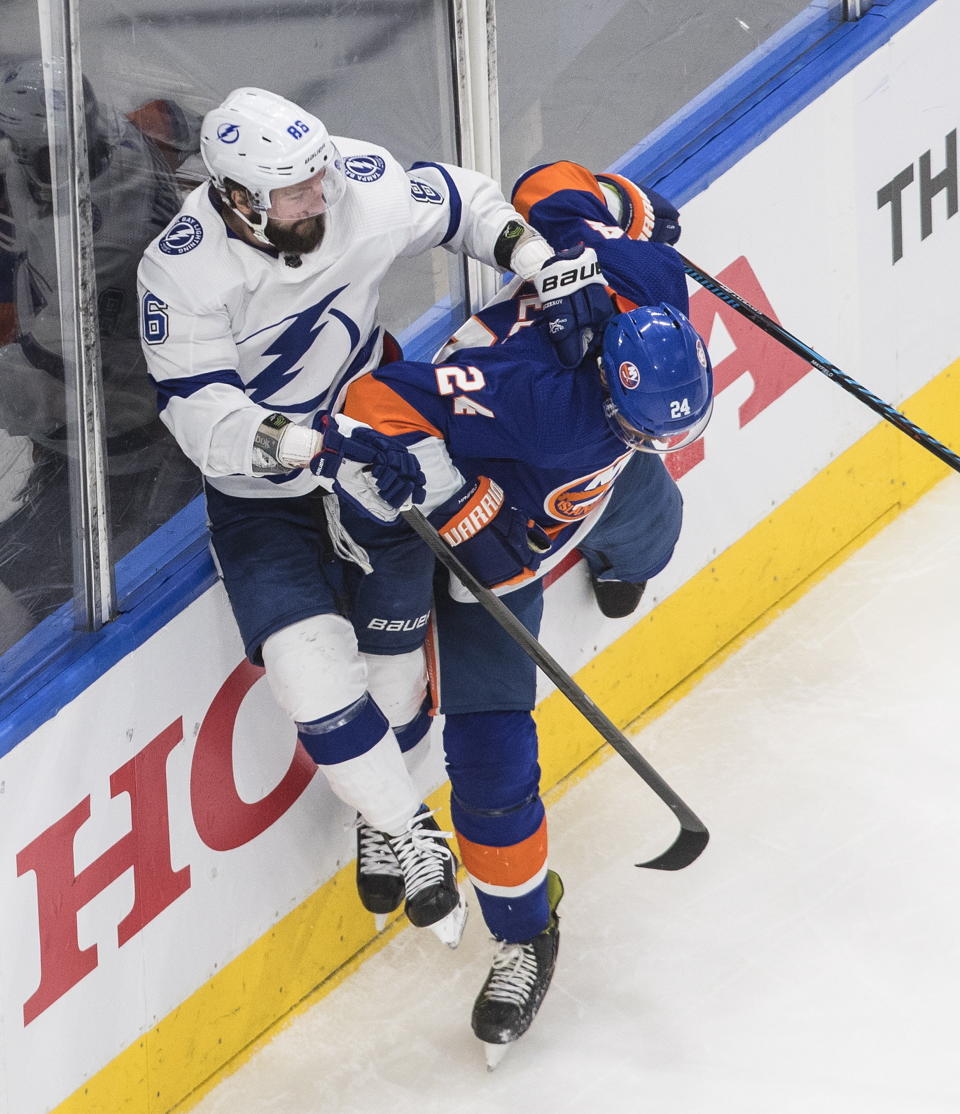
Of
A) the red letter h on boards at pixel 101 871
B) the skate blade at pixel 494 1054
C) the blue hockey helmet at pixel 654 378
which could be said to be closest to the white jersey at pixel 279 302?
the blue hockey helmet at pixel 654 378

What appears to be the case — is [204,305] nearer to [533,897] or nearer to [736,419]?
[533,897]

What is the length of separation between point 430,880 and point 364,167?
1.17 meters

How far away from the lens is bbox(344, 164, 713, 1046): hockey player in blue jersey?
315 centimetres

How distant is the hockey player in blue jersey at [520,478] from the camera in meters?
3.15

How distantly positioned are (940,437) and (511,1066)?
2.06 metres

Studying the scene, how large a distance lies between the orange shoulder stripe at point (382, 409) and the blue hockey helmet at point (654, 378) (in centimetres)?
31

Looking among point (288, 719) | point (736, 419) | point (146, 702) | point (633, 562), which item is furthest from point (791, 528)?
point (146, 702)

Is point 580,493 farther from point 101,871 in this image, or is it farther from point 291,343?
point 101,871

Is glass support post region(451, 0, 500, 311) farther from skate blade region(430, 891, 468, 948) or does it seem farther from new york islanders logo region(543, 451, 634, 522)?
skate blade region(430, 891, 468, 948)

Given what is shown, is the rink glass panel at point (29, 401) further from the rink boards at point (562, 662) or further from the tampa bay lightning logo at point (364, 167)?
the tampa bay lightning logo at point (364, 167)

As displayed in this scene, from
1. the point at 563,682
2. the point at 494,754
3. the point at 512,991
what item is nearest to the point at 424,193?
the point at 563,682

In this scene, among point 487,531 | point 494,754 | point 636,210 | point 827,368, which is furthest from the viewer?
point 827,368

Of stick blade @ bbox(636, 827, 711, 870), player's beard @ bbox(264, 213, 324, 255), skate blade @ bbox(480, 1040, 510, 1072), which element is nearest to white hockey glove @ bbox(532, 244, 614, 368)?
player's beard @ bbox(264, 213, 324, 255)

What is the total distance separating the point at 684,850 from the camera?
3.39m
